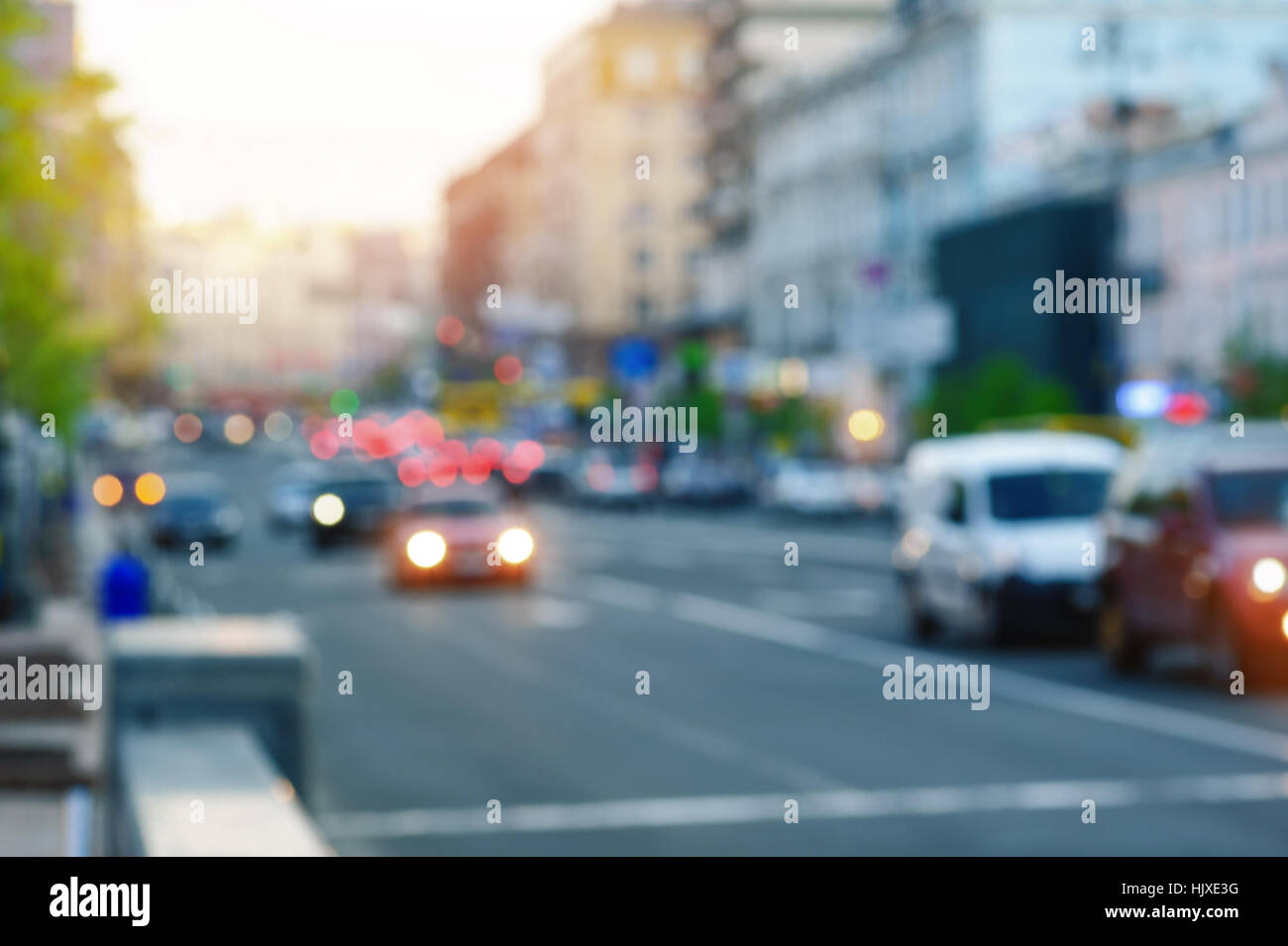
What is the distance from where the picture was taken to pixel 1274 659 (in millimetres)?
17875

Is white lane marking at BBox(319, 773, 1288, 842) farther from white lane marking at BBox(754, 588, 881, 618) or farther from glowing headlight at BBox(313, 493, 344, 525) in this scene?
glowing headlight at BBox(313, 493, 344, 525)

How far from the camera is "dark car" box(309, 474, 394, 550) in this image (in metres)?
47.9

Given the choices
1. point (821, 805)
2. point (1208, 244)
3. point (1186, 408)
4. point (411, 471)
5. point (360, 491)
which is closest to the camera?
point (821, 805)

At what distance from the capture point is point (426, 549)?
34.3m

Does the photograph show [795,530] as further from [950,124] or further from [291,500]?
[950,124]

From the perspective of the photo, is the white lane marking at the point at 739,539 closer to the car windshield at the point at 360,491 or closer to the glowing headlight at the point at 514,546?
the car windshield at the point at 360,491

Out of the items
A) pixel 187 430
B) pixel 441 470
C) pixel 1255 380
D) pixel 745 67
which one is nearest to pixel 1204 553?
pixel 1255 380

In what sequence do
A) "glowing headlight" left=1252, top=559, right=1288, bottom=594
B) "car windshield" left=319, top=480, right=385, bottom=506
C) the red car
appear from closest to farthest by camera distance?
"glowing headlight" left=1252, top=559, right=1288, bottom=594 → the red car → "car windshield" left=319, top=480, right=385, bottom=506

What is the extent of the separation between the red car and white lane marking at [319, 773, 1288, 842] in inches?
175

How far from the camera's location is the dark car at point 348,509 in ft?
157

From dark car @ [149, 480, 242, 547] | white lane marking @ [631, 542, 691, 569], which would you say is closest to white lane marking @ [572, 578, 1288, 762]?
white lane marking @ [631, 542, 691, 569]

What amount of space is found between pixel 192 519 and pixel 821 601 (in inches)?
932

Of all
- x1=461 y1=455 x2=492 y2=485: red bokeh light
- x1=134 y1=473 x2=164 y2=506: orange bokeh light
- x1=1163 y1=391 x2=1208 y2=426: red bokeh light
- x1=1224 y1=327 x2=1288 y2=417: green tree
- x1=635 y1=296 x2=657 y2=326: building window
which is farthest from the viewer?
x1=635 y1=296 x2=657 y2=326: building window

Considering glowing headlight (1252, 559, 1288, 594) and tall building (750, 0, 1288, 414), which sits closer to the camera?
glowing headlight (1252, 559, 1288, 594)
